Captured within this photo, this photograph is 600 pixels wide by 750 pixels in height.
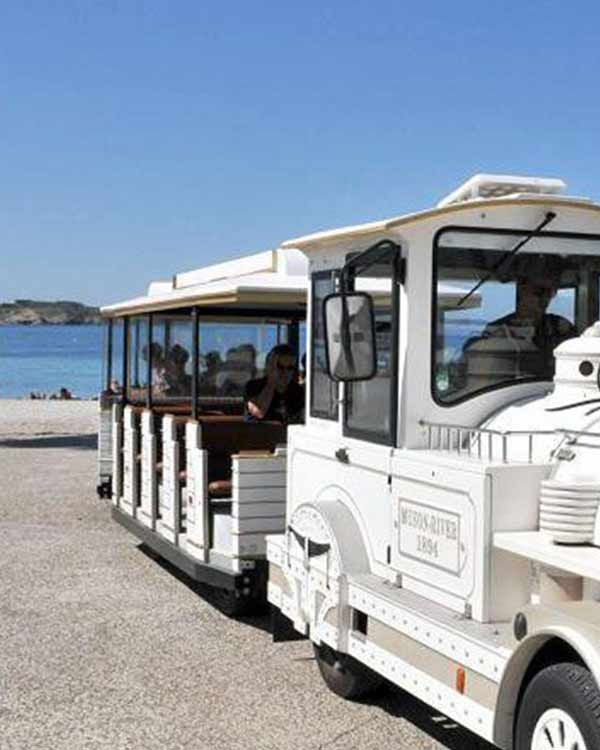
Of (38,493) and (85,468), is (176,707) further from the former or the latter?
(85,468)

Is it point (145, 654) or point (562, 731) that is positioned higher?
point (562, 731)

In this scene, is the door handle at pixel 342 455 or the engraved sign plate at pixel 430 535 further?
the door handle at pixel 342 455

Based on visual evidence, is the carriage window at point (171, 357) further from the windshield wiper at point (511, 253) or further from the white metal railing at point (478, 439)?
the white metal railing at point (478, 439)

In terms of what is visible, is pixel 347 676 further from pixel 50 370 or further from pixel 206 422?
pixel 50 370

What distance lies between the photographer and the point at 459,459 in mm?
4668

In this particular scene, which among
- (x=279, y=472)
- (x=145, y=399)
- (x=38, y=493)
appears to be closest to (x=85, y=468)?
(x=38, y=493)

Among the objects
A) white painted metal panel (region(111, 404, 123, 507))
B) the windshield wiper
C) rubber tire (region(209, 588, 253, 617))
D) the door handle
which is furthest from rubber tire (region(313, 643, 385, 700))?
white painted metal panel (region(111, 404, 123, 507))

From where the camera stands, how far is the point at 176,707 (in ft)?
19.4

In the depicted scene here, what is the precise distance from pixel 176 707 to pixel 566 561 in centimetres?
266

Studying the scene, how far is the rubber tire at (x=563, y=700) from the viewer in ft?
12.0

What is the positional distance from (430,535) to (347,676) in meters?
1.31

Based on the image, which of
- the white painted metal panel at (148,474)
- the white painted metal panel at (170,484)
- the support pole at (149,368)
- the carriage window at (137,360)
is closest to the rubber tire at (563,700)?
the white painted metal panel at (170,484)

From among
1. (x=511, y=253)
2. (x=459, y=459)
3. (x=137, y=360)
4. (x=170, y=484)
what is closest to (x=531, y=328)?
(x=511, y=253)

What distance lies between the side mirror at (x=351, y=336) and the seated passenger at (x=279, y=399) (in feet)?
11.0
